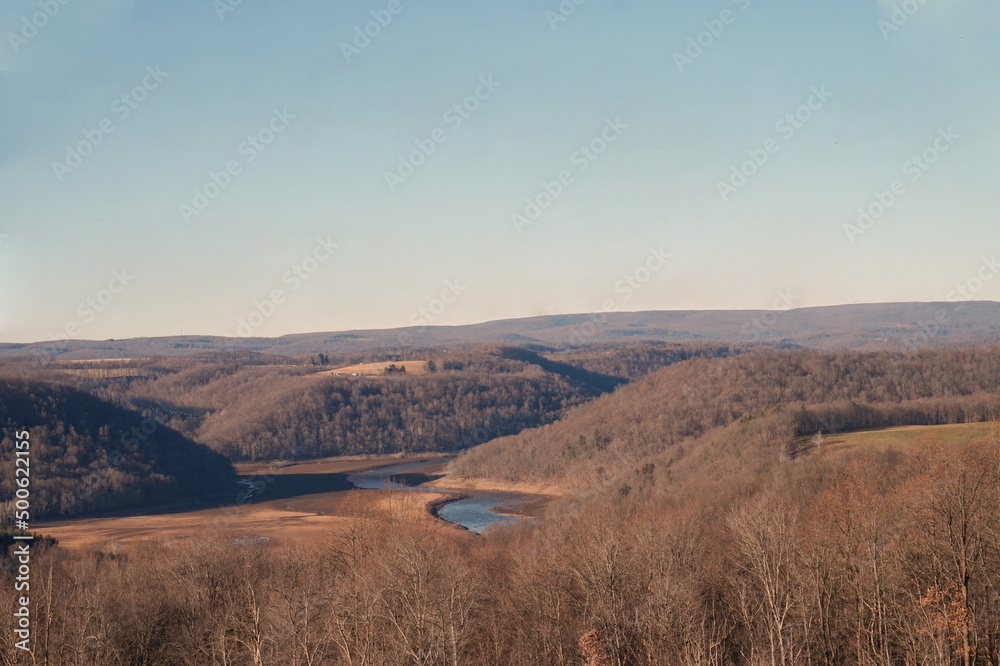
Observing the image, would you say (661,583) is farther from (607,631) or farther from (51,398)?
(51,398)

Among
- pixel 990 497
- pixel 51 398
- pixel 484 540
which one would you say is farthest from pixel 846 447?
pixel 51 398

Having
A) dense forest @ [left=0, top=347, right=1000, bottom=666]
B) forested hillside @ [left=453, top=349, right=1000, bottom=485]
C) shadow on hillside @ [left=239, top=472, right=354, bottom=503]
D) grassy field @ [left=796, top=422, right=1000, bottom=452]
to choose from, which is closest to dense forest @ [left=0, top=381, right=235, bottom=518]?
shadow on hillside @ [left=239, top=472, right=354, bottom=503]

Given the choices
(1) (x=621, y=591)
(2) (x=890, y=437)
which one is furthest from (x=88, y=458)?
(2) (x=890, y=437)

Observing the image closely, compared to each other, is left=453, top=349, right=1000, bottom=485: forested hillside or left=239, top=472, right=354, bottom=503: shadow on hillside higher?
left=453, top=349, right=1000, bottom=485: forested hillside

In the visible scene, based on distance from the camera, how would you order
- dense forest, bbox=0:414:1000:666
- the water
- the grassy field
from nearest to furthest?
dense forest, bbox=0:414:1000:666, the grassy field, the water

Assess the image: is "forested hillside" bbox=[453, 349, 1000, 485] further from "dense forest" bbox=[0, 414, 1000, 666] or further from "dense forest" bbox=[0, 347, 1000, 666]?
"dense forest" bbox=[0, 414, 1000, 666]

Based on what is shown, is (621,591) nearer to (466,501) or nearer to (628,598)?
(628,598)
